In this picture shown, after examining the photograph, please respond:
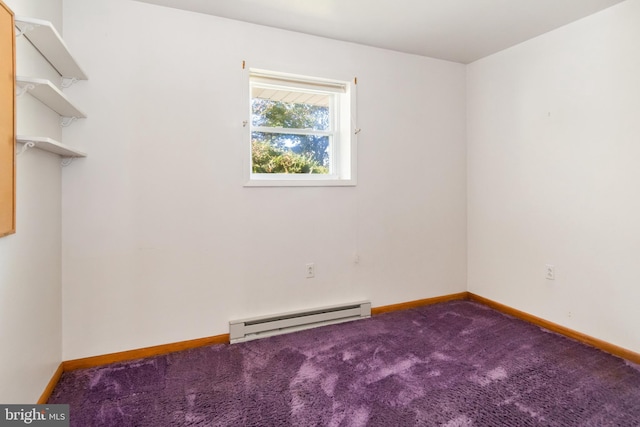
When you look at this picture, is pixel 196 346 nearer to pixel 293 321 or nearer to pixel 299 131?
pixel 293 321

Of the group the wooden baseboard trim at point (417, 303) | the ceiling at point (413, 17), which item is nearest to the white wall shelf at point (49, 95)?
the ceiling at point (413, 17)

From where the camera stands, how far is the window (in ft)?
8.99

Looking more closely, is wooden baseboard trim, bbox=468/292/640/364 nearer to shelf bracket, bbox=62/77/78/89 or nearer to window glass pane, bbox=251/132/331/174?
window glass pane, bbox=251/132/331/174

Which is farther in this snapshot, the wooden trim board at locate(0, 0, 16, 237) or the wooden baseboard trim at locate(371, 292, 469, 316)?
the wooden baseboard trim at locate(371, 292, 469, 316)

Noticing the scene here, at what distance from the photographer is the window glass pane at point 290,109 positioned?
2.75m

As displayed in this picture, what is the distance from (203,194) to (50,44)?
1.18 meters

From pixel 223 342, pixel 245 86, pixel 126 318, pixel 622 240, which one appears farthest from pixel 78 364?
pixel 622 240

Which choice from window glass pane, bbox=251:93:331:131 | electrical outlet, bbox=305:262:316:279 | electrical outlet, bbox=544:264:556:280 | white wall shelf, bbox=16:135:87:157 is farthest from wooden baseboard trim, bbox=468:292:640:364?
white wall shelf, bbox=16:135:87:157

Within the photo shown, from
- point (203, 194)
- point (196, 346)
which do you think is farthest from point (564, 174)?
point (196, 346)

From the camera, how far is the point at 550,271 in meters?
2.77

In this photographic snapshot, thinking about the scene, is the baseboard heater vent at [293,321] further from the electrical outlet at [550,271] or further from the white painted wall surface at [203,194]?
the electrical outlet at [550,271]

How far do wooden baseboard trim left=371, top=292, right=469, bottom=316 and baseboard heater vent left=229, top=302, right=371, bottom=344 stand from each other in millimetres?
151

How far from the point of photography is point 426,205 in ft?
10.9

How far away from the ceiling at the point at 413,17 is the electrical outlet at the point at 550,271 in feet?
6.30
